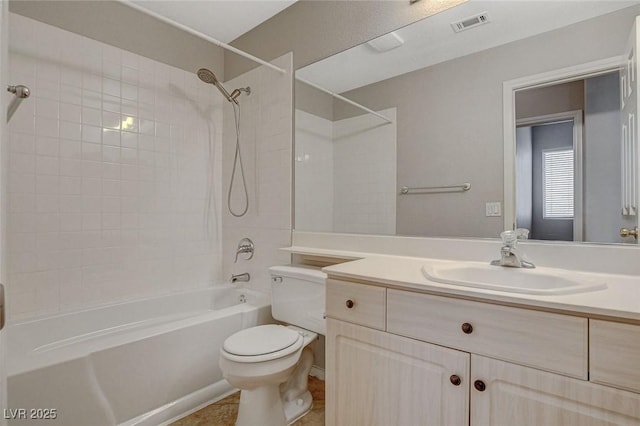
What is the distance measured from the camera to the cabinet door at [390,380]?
0.93 m

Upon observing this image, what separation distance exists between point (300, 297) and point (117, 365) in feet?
2.90

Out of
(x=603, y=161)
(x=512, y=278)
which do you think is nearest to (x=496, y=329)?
(x=512, y=278)

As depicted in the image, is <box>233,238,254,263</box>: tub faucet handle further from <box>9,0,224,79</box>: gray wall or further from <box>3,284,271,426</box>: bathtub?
<box>9,0,224,79</box>: gray wall

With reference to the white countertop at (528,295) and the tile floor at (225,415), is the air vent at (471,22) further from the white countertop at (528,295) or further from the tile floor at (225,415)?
the tile floor at (225,415)

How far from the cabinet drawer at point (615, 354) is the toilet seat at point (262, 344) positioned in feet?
3.56

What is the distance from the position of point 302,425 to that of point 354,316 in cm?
81

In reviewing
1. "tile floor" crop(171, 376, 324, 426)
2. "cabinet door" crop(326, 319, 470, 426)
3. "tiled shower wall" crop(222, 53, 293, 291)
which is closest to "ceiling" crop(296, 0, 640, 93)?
"tiled shower wall" crop(222, 53, 293, 291)

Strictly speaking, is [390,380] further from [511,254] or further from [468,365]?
[511,254]

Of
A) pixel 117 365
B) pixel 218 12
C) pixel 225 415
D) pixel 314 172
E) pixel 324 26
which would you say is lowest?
pixel 225 415

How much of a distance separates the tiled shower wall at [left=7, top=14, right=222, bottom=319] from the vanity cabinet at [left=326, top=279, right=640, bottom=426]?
1595 millimetres

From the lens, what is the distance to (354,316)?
3.73 ft

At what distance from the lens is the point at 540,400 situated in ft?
2.59

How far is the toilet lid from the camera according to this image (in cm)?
137

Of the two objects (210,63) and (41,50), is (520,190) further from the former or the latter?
(41,50)
